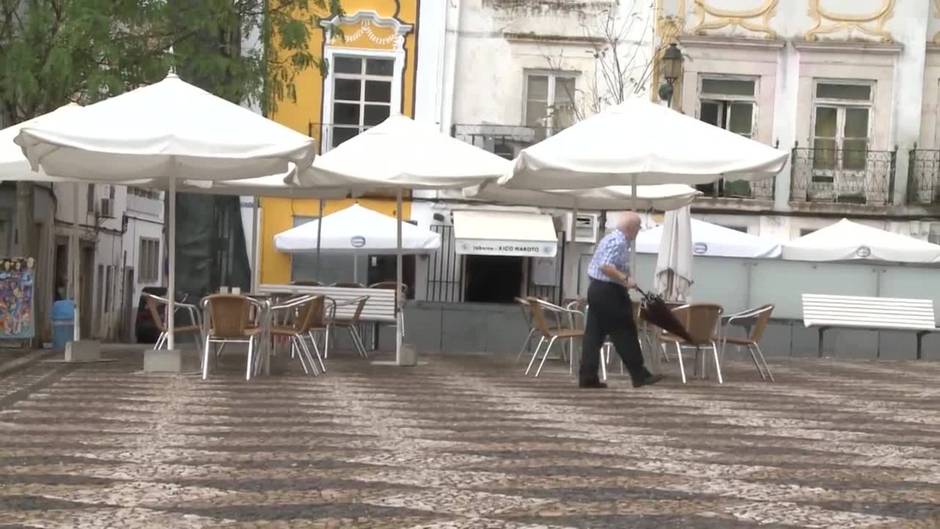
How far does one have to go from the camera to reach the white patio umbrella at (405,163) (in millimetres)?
15938

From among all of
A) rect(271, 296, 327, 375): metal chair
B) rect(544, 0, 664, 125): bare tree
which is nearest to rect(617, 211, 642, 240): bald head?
rect(271, 296, 327, 375): metal chair

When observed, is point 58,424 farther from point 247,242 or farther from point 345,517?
point 247,242

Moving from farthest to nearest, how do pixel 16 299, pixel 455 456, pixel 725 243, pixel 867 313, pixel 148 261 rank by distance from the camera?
1. pixel 148 261
2. pixel 725 243
3. pixel 867 313
4. pixel 16 299
5. pixel 455 456

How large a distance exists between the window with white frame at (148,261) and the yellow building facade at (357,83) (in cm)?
1439

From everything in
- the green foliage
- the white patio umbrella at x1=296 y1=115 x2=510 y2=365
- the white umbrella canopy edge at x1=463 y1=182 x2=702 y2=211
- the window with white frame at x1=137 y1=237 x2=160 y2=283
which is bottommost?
the window with white frame at x1=137 y1=237 x2=160 y2=283

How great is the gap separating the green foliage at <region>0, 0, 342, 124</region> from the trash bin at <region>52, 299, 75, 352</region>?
237cm

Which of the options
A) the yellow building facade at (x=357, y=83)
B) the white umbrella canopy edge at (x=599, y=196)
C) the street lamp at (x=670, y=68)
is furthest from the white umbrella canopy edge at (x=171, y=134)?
the yellow building facade at (x=357, y=83)

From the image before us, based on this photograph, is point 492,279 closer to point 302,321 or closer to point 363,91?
point 363,91

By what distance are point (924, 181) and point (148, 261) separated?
2192 cm

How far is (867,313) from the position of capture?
75.7ft

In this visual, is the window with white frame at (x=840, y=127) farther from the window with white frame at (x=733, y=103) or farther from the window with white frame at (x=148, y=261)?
the window with white frame at (x=148, y=261)

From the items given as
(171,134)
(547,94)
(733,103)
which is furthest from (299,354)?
(733,103)

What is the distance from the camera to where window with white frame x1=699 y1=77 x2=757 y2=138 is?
98.2 feet

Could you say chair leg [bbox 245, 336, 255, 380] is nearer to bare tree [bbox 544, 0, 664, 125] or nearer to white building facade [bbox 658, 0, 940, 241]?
bare tree [bbox 544, 0, 664, 125]
